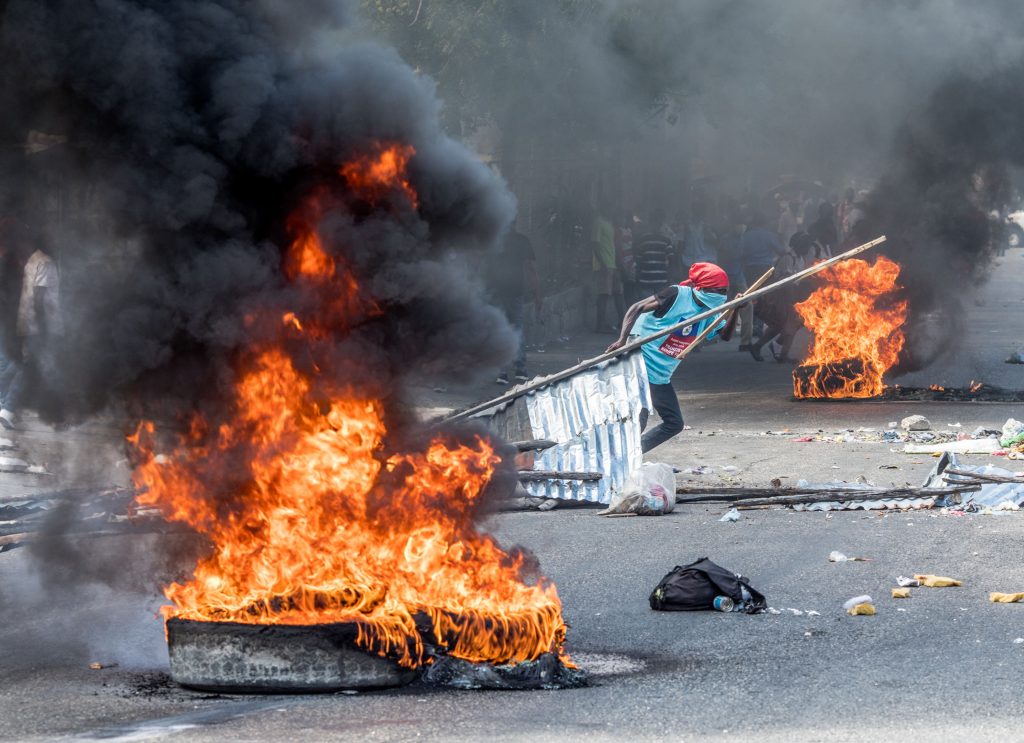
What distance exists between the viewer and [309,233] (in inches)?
222

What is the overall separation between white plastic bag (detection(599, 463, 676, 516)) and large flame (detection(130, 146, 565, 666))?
11.9 feet

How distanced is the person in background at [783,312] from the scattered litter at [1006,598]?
10.8m

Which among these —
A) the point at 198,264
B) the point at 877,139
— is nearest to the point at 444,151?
the point at 198,264

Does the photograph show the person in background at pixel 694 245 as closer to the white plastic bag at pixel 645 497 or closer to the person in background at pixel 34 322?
the person in background at pixel 34 322

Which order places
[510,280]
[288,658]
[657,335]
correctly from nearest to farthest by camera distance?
1. [288,658]
2. [657,335]
3. [510,280]

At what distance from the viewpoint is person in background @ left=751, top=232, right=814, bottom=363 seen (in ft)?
58.5

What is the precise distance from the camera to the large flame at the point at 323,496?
552 cm

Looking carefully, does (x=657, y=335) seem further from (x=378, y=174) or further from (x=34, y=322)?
(x=34, y=322)

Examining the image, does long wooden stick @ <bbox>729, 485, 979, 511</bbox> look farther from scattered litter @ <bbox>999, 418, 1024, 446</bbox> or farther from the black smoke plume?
the black smoke plume

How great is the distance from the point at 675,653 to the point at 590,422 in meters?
3.79

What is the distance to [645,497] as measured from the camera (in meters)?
9.28

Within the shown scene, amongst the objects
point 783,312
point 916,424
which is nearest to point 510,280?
point 783,312

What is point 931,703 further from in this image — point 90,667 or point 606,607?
point 90,667

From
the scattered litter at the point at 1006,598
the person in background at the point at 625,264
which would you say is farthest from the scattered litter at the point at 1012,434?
the person in background at the point at 625,264
